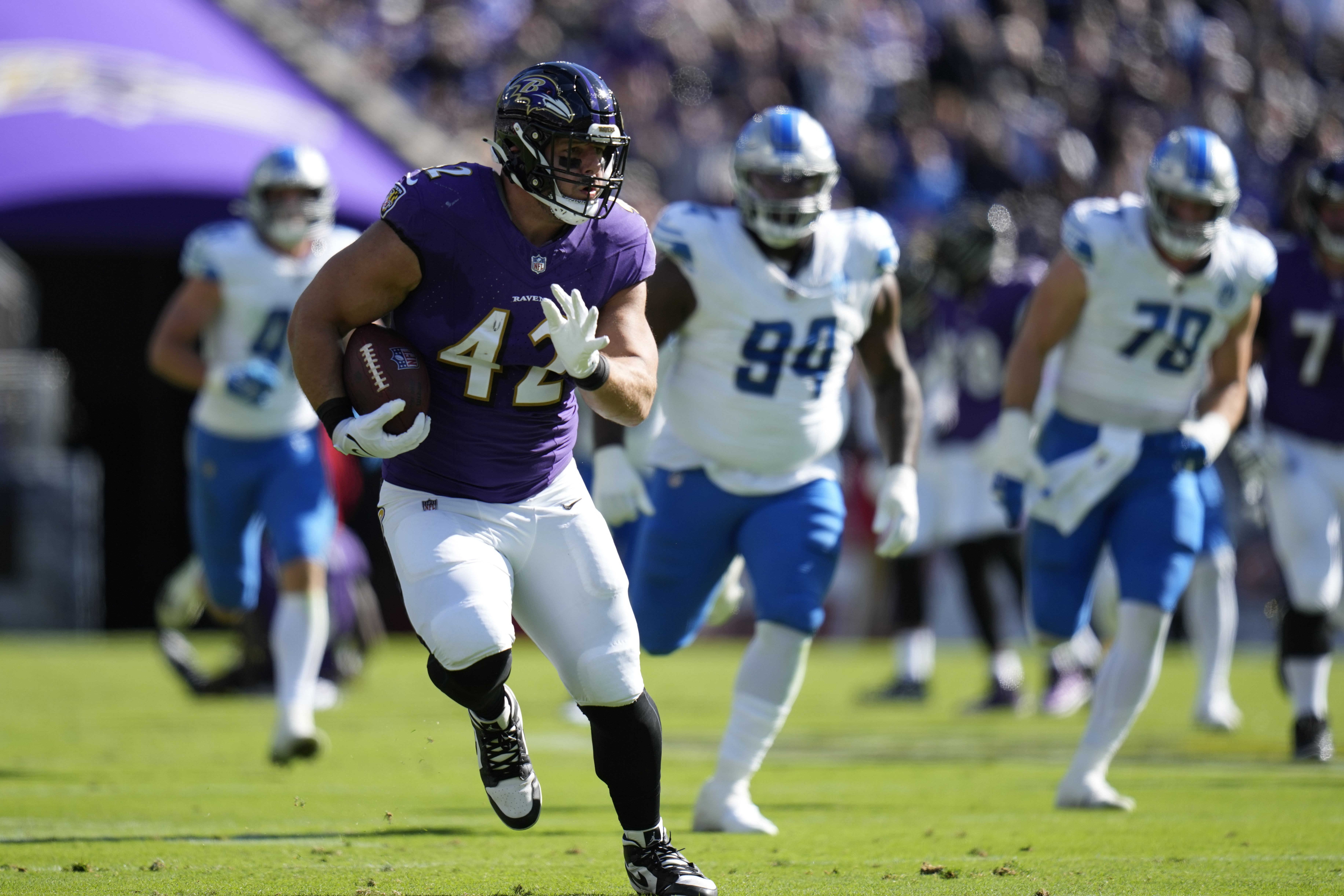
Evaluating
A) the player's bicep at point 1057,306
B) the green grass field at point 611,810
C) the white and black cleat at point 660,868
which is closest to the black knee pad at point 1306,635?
the green grass field at point 611,810

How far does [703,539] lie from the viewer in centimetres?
518

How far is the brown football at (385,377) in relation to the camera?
3785mm

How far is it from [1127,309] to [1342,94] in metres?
12.6

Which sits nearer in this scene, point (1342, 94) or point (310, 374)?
point (310, 374)

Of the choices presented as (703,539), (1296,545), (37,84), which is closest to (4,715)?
(703,539)

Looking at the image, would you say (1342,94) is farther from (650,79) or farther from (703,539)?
(703,539)

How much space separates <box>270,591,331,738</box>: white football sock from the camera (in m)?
6.24

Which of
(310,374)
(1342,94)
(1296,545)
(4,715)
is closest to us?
(310,374)

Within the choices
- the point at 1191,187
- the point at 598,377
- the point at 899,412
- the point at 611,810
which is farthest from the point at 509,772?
the point at 1191,187

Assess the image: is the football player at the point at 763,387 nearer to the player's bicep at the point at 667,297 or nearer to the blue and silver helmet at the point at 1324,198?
the player's bicep at the point at 667,297

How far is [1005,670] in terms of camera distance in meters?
8.73

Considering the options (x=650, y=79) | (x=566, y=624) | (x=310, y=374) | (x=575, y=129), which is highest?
(x=575, y=129)

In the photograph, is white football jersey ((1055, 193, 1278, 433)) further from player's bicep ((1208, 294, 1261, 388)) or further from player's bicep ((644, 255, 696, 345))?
player's bicep ((644, 255, 696, 345))

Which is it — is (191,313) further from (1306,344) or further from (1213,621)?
(1213,621)
